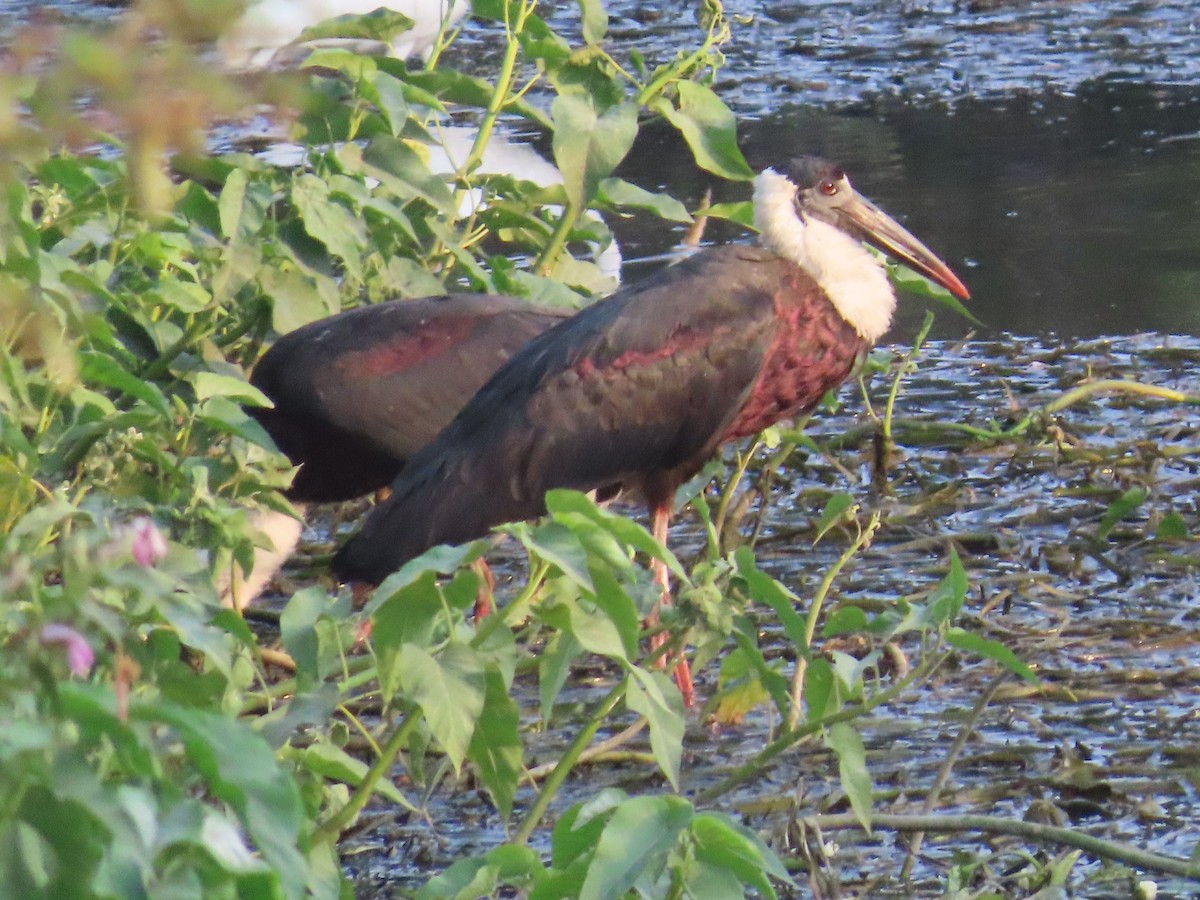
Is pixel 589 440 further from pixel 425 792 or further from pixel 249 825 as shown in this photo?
pixel 249 825

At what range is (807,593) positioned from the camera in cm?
417

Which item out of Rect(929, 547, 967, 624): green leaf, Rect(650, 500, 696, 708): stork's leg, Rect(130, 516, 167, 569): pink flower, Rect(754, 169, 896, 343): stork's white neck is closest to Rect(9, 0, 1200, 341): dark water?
Rect(754, 169, 896, 343): stork's white neck

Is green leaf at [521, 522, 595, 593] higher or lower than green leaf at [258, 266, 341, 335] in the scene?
higher

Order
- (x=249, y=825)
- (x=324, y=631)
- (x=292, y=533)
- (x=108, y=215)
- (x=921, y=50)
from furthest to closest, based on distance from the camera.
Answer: (x=921, y=50) → (x=292, y=533) → (x=108, y=215) → (x=324, y=631) → (x=249, y=825)

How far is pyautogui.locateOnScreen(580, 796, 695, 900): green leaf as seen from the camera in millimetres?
1932

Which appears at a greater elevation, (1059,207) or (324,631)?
(324,631)

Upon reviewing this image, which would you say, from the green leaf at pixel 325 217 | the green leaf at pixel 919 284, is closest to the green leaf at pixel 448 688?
the green leaf at pixel 325 217

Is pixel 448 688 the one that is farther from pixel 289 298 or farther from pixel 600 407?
pixel 600 407

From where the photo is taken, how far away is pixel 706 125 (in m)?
4.03

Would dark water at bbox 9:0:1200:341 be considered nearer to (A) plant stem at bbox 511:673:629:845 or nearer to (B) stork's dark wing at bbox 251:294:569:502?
(B) stork's dark wing at bbox 251:294:569:502

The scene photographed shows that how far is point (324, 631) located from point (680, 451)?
6.57 ft

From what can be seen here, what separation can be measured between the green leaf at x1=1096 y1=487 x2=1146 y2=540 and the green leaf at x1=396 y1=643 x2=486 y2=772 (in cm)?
232

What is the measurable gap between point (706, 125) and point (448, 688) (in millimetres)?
2143

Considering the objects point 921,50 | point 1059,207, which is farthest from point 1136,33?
point 1059,207
